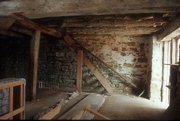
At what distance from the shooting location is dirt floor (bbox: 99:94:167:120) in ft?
11.0

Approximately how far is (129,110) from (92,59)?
2461 millimetres

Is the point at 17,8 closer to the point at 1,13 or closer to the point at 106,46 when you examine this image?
the point at 1,13

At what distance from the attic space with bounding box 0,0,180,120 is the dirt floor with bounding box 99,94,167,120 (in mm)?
20

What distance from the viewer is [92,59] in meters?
5.83

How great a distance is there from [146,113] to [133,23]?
6.65ft

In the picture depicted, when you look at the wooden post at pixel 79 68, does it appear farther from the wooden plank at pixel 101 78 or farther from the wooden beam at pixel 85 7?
the wooden beam at pixel 85 7

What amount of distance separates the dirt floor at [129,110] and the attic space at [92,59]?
0.06 feet

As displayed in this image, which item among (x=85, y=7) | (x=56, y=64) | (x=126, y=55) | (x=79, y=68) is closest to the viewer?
(x=85, y=7)

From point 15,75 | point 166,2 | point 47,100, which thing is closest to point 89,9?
point 166,2

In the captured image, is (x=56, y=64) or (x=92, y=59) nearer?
(x=92, y=59)

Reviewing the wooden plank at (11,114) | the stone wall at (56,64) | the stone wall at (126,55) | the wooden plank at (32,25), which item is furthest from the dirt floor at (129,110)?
the wooden plank at (32,25)

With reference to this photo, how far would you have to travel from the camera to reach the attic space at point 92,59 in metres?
2.63

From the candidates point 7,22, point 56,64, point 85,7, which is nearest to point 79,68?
point 56,64

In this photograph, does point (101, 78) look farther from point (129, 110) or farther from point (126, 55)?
point (129, 110)
